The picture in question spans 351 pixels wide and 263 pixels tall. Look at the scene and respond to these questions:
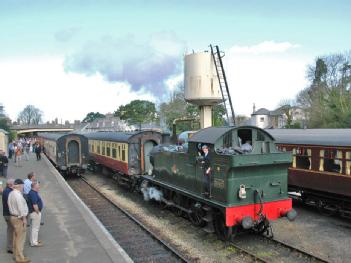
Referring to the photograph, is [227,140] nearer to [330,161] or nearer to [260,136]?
[260,136]

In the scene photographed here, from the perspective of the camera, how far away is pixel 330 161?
12914 mm

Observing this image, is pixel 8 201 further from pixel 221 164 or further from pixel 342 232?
pixel 342 232

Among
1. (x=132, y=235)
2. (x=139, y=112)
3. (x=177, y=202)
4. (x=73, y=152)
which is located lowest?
(x=132, y=235)

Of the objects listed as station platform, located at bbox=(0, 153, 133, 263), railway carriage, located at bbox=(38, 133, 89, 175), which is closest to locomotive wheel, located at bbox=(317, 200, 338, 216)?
station platform, located at bbox=(0, 153, 133, 263)

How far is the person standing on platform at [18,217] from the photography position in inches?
313

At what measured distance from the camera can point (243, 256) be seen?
9.52 metres

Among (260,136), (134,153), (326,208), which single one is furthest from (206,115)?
(260,136)

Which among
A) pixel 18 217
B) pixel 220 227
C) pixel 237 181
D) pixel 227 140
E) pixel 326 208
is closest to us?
pixel 18 217

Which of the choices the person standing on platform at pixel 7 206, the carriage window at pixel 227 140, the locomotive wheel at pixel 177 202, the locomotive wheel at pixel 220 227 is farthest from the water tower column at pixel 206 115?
the person standing on platform at pixel 7 206

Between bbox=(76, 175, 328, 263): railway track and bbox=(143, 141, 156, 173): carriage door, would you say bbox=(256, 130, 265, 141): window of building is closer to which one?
bbox=(76, 175, 328, 263): railway track

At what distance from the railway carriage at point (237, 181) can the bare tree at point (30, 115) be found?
14658 cm

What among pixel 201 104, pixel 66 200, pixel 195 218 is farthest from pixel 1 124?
pixel 195 218

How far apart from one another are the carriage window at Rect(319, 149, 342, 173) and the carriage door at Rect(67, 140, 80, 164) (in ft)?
55.1

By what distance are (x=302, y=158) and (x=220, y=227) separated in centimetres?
514
